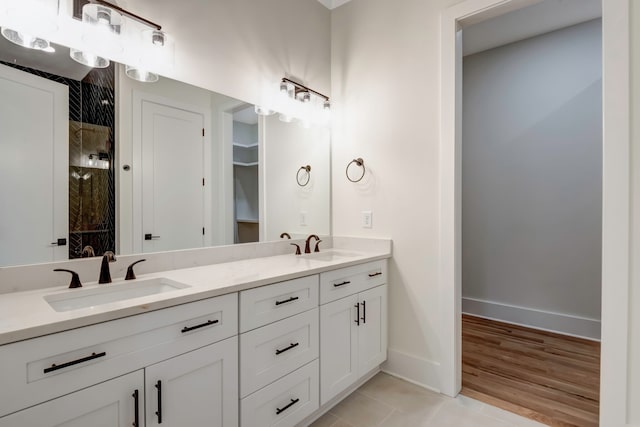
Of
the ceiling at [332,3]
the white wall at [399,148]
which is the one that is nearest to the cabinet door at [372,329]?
the white wall at [399,148]

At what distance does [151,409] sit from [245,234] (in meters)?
1.11

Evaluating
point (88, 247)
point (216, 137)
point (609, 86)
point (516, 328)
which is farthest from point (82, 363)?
point (516, 328)

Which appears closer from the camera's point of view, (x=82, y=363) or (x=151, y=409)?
(x=82, y=363)

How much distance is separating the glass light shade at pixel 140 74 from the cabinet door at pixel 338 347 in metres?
1.45

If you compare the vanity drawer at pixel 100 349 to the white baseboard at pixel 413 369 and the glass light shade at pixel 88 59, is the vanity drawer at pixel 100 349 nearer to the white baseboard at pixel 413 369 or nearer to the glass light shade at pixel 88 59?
the glass light shade at pixel 88 59

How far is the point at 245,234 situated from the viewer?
202 cm

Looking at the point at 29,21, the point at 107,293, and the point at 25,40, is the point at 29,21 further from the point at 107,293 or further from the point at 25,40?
the point at 107,293

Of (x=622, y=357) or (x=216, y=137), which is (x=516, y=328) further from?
(x=216, y=137)

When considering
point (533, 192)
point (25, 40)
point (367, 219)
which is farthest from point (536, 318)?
point (25, 40)

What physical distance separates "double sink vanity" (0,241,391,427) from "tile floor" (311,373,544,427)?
0.09m

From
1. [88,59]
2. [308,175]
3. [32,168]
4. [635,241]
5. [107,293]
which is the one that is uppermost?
[88,59]

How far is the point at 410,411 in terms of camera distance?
5.99 feet

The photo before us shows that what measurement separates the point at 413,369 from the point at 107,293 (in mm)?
1879

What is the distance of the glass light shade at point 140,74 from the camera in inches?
58.1
